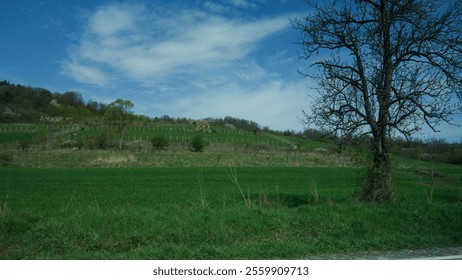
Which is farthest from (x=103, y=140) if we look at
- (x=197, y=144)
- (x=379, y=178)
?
(x=379, y=178)

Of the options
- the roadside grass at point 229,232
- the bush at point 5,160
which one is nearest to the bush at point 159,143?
the bush at point 5,160

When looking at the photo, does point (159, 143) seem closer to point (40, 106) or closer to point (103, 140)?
point (103, 140)

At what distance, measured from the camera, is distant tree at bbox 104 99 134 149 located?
257 ft

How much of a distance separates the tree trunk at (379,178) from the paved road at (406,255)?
16.0 feet

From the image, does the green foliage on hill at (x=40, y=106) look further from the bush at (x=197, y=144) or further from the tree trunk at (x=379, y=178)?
the tree trunk at (x=379, y=178)

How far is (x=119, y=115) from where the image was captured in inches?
3135

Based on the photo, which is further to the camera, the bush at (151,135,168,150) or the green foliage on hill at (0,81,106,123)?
the bush at (151,135,168,150)

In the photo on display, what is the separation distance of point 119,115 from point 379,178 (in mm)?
72199

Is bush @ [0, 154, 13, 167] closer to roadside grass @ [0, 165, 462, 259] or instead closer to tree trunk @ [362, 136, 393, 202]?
roadside grass @ [0, 165, 462, 259]

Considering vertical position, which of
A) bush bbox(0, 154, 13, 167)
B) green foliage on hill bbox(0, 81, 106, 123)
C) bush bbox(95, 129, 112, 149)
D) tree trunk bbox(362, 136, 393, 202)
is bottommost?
bush bbox(0, 154, 13, 167)

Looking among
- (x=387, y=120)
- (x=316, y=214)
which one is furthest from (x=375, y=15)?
(x=316, y=214)

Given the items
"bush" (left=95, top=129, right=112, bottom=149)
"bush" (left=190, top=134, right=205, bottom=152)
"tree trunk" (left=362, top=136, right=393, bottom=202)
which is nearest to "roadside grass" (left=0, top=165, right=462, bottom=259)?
"tree trunk" (left=362, top=136, right=393, bottom=202)

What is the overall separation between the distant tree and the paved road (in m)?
73.7

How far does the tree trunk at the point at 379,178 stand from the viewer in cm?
1427
